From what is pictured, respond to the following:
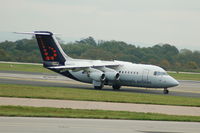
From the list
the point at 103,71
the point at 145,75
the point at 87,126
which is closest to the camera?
the point at 87,126

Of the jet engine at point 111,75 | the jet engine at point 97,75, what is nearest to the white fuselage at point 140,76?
the jet engine at point 111,75

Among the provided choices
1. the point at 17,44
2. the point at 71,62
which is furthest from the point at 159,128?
the point at 17,44

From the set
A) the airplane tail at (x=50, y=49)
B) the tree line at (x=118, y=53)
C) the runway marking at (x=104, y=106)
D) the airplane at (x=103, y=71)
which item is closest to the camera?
the runway marking at (x=104, y=106)

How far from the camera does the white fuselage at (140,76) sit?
149ft

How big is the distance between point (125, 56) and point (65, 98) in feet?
218

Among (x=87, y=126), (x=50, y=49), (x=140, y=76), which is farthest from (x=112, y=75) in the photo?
(x=87, y=126)

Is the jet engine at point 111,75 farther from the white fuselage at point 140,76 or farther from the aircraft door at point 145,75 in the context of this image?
the aircraft door at point 145,75

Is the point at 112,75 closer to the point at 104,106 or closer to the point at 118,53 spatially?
the point at 104,106

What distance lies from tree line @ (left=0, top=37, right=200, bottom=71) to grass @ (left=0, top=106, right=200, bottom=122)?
220ft

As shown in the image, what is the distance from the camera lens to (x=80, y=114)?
24.8 metres

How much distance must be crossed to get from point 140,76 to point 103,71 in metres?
3.74

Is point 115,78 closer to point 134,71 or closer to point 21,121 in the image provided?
point 134,71

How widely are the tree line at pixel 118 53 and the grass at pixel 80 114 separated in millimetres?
67041

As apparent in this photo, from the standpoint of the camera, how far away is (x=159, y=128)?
829 inches
